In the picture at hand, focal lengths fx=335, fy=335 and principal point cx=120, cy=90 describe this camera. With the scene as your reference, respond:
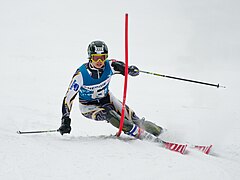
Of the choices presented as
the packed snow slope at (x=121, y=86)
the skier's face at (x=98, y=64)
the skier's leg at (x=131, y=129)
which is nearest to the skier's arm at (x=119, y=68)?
the skier's face at (x=98, y=64)

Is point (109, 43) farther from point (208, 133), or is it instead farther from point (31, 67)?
point (208, 133)

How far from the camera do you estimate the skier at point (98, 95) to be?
14.2 feet

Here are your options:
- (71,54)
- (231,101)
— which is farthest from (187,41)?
(231,101)

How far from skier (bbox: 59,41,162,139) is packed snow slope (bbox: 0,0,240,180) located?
0.23m

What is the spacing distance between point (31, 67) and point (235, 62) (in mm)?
7319

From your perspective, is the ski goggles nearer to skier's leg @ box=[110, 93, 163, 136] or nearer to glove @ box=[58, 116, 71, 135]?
skier's leg @ box=[110, 93, 163, 136]

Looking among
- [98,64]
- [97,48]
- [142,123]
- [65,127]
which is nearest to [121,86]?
[142,123]

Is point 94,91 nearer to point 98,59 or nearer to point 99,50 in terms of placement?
point 98,59

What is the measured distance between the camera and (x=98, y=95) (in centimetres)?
465

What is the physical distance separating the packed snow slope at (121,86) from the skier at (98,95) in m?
0.23

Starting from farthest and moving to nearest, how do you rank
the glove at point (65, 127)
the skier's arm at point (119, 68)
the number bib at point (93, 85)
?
the skier's arm at point (119, 68), the number bib at point (93, 85), the glove at point (65, 127)

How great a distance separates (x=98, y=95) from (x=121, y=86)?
478cm

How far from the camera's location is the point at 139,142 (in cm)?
415

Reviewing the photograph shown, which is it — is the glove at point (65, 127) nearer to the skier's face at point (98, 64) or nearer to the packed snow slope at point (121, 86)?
the packed snow slope at point (121, 86)
